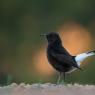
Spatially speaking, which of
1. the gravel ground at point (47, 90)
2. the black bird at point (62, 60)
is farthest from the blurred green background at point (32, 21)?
the gravel ground at point (47, 90)

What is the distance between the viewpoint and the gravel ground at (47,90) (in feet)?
29.1

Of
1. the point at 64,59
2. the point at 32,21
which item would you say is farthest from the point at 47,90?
the point at 32,21

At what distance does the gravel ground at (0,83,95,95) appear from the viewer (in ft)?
29.1

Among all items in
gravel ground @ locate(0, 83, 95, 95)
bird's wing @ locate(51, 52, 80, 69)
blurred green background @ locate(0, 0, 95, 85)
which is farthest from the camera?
blurred green background @ locate(0, 0, 95, 85)

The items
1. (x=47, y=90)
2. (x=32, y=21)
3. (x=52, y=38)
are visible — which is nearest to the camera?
(x=47, y=90)

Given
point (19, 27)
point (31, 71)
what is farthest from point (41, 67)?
point (19, 27)

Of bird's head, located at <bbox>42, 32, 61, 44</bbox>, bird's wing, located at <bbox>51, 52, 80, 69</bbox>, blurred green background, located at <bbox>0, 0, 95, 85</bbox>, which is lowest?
blurred green background, located at <bbox>0, 0, 95, 85</bbox>

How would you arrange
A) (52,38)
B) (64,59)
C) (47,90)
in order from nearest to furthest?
(47,90), (64,59), (52,38)

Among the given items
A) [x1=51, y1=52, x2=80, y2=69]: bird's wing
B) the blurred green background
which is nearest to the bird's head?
[x1=51, y1=52, x2=80, y2=69]: bird's wing

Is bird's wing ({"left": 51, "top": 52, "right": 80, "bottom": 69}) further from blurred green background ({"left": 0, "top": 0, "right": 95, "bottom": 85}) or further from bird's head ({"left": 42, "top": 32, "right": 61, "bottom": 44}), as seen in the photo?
blurred green background ({"left": 0, "top": 0, "right": 95, "bottom": 85})

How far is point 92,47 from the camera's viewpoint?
24.0 m

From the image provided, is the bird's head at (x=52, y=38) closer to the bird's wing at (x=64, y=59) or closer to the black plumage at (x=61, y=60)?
the black plumage at (x=61, y=60)

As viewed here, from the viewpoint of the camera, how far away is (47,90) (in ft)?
29.7

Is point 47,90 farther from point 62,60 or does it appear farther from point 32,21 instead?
point 32,21
